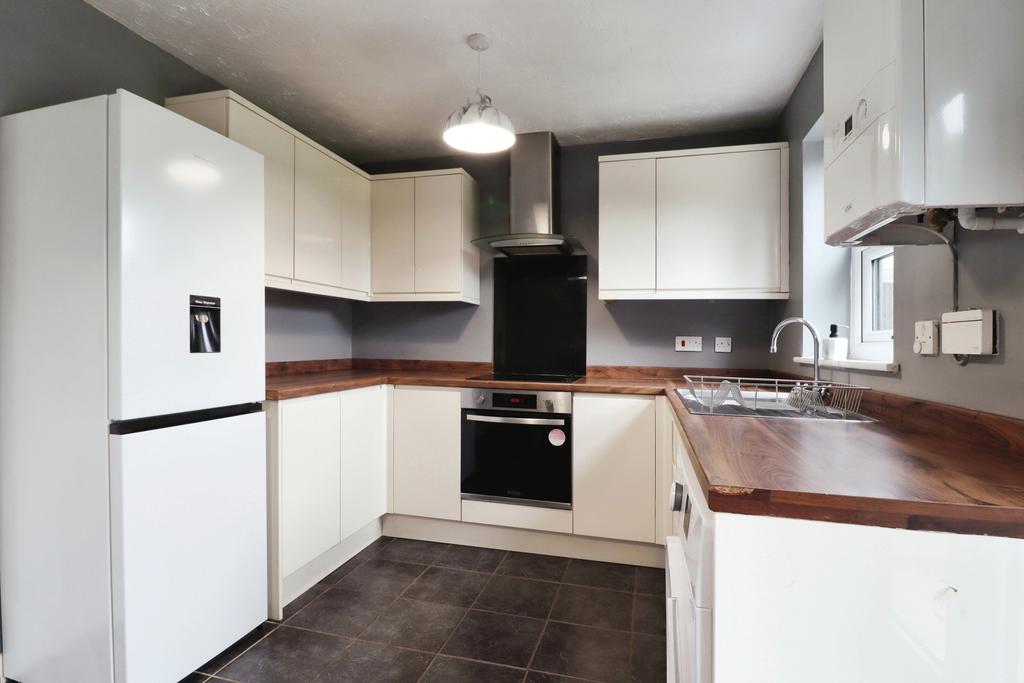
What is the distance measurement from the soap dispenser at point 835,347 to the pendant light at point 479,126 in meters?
1.52

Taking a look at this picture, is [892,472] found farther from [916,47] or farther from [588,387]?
[588,387]

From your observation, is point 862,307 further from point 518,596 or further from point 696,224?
point 518,596

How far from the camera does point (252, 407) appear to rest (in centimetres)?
189

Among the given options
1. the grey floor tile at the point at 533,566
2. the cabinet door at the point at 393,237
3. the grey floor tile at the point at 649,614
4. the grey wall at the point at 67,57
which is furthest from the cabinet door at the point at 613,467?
the grey wall at the point at 67,57

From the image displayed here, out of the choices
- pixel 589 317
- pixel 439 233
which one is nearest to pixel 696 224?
pixel 589 317

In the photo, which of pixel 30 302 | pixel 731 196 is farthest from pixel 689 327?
pixel 30 302

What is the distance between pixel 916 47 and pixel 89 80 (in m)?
2.50

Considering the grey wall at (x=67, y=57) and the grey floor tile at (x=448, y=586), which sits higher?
the grey wall at (x=67, y=57)

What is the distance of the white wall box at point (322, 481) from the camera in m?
2.00

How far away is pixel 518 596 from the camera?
7.18ft

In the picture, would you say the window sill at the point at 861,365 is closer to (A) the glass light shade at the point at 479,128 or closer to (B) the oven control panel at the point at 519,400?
(B) the oven control panel at the point at 519,400

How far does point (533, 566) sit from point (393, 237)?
204 centimetres

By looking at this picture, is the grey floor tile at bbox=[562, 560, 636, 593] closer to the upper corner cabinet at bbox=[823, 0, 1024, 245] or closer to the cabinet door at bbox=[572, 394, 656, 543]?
the cabinet door at bbox=[572, 394, 656, 543]

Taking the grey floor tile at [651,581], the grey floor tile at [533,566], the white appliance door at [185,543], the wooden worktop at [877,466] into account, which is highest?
the wooden worktop at [877,466]
